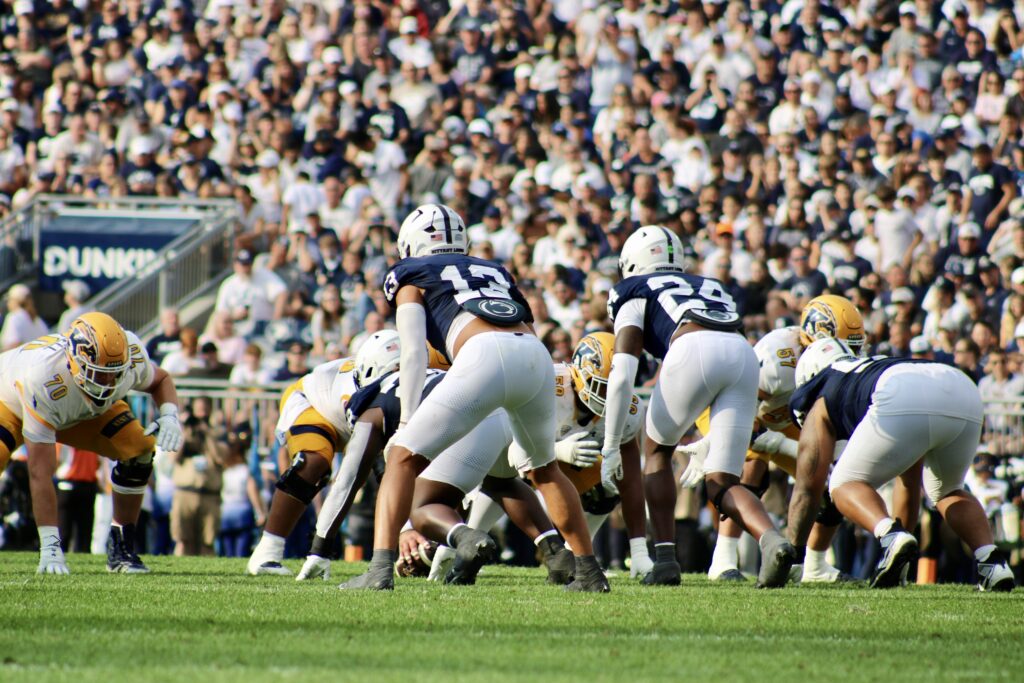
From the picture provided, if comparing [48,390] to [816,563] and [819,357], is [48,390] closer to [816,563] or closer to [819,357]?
[819,357]

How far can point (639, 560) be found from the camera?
Answer: 9914 millimetres

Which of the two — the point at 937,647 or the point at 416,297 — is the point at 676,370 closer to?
the point at 416,297

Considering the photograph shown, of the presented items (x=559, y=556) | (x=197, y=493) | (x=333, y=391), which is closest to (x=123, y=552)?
(x=333, y=391)

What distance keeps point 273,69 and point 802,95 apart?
743 centimetres

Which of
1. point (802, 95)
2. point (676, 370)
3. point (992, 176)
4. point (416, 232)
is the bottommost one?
point (676, 370)

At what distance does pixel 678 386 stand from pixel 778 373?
4.84 feet

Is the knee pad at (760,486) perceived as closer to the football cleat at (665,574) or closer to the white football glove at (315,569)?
the football cleat at (665,574)

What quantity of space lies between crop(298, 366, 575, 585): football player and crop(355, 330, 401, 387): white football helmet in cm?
6

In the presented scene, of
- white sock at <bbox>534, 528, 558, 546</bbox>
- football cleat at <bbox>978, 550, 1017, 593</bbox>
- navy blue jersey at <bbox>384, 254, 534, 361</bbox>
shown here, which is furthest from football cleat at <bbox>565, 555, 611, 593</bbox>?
football cleat at <bbox>978, 550, 1017, 593</bbox>

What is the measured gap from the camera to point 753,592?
27.0ft

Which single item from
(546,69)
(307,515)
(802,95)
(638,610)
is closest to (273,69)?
(546,69)

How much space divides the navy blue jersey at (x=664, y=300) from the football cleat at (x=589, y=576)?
69.3 inches

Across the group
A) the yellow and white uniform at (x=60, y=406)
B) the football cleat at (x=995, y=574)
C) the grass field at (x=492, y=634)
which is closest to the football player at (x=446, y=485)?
the grass field at (x=492, y=634)

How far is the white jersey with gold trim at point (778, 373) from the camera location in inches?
395
